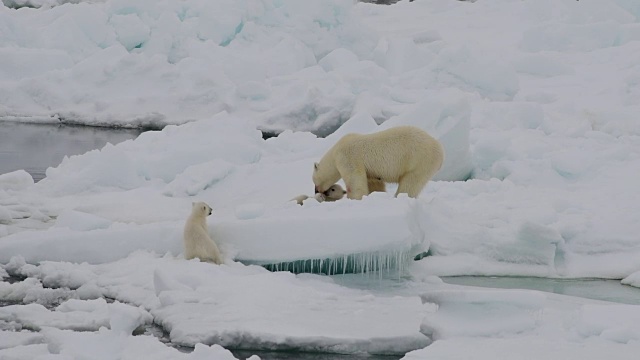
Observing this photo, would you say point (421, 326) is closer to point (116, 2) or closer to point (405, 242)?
point (405, 242)

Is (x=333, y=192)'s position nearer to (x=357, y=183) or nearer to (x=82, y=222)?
(x=357, y=183)

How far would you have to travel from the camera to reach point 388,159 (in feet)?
23.5

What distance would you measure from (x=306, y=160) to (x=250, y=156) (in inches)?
37.9

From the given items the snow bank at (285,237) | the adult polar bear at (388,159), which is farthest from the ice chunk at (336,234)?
the adult polar bear at (388,159)

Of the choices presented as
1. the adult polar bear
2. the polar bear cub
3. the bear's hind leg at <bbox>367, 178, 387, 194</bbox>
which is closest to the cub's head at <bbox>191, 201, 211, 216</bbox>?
the polar bear cub

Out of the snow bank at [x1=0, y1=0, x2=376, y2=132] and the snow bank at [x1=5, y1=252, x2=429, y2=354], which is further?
the snow bank at [x1=0, y1=0, x2=376, y2=132]

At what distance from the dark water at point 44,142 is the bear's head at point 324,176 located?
4311 millimetres

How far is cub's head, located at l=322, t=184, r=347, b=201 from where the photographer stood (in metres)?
7.50

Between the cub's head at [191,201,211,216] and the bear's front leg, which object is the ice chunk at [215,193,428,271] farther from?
the bear's front leg

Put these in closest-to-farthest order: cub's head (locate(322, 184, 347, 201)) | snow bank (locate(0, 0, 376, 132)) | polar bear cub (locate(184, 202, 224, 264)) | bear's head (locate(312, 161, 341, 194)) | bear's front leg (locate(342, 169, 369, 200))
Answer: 1. polar bear cub (locate(184, 202, 224, 264))
2. bear's front leg (locate(342, 169, 369, 200))
3. bear's head (locate(312, 161, 341, 194))
4. cub's head (locate(322, 184, 347, 201))
5. snow bank (locate(0, 0, 376, 132))

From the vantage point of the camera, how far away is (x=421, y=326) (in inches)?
195

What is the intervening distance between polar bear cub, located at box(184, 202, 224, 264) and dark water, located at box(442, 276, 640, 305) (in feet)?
5.68

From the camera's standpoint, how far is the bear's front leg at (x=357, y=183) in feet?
23.3

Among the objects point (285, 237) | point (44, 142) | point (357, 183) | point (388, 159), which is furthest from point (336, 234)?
point (44, 142)
